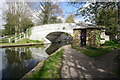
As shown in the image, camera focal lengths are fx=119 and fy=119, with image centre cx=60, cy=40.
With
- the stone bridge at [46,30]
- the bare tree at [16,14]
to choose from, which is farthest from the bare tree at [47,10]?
the stone bridge at [46,30]

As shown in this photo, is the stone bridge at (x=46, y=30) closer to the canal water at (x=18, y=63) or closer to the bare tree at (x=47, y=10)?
the bare tree at (x=47, y=10)

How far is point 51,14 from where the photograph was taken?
23.9m

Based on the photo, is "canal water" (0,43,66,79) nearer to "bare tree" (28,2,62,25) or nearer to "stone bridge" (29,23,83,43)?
"stone bridge" (29,23,83,43)

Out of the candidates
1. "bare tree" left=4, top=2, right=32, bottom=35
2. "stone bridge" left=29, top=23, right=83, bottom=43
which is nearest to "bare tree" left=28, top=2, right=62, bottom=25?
"bare tree" left=4, top=2, right=32, bottom=35

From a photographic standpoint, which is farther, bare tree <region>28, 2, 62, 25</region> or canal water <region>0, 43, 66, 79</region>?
bare tree <region>28, 2, 62, 25</region>

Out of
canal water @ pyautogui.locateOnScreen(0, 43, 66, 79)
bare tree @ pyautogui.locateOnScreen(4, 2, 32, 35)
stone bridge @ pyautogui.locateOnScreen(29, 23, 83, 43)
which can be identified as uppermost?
bare tree @ pyautogui.locateOnScreen(4, 2, 32, 35)

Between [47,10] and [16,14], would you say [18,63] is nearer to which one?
[16,14]

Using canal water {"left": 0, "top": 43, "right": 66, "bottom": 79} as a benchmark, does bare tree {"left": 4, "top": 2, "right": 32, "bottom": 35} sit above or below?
above

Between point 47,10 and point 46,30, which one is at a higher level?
point 47,10

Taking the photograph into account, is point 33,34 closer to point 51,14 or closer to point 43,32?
point 43,32

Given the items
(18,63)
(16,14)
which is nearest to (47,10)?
(16,14)

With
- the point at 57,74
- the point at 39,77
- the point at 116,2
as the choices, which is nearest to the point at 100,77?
the point at 57,74

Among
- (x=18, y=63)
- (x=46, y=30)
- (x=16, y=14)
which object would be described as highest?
(x=16, y=14)

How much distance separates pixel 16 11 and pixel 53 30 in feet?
26.1
